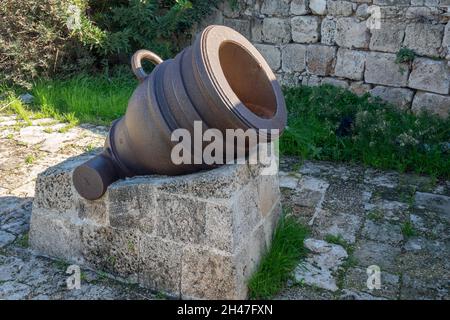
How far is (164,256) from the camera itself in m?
2.63

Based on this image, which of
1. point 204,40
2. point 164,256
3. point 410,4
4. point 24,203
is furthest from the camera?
point 410,4

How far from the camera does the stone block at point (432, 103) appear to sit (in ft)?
16.3

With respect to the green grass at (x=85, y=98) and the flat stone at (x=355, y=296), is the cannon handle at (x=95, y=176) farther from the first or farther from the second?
the green grass at (x=85, y=98)

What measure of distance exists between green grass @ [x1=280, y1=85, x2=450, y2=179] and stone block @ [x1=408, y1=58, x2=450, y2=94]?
31 centimetres

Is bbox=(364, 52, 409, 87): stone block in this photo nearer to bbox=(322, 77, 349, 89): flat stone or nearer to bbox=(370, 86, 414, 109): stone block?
bbox=(370, 86, 414, 109): stone block

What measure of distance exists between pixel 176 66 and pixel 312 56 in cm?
359

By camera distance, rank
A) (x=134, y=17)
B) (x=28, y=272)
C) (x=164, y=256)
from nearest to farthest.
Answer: (x=164, y=256), (x=28, y=272), (x=134, y=17)

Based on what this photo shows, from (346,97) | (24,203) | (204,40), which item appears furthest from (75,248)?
(346,97)

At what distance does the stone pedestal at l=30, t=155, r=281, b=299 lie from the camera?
2.46 m

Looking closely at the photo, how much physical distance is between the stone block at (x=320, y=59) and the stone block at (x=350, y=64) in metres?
0.09

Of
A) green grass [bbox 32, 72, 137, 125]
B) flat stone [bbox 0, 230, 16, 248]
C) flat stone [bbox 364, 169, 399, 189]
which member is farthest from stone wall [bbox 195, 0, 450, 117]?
flat stone [bbox 0, 230, 16, 248]

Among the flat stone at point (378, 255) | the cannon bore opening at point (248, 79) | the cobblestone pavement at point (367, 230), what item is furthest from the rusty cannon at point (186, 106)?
the flat stone at point (378, 255)

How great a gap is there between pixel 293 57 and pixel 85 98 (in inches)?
101

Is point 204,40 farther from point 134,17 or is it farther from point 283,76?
point 134,17
